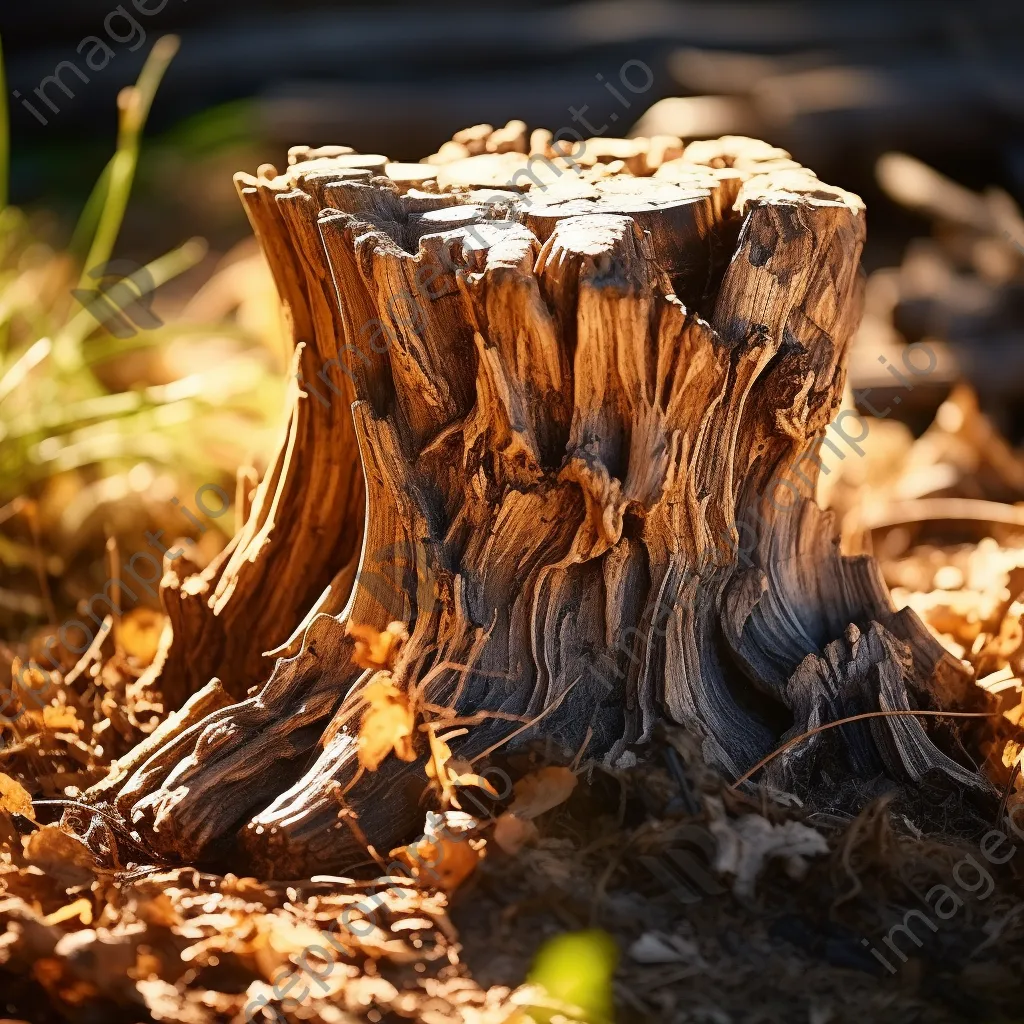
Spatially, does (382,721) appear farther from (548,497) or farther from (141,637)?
(141,637)

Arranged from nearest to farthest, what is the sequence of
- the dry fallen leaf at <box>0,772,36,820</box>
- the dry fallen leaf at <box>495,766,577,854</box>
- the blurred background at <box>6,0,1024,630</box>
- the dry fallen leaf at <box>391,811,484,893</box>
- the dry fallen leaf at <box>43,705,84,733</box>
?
the dry fallen leaf at <box>391,811,484,893</box>
the dry fallen leaf at <box>495,766,577,854</box>
the dry fallen leaf at <box>0,772,36,820</box>
the dry fallen leaf at <box>43,705,84,733</box>
the blurred background at <box>6,0,1024,630</box>

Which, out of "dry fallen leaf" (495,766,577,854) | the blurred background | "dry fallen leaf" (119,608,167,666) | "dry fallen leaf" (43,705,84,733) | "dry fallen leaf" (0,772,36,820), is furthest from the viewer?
the blurred background

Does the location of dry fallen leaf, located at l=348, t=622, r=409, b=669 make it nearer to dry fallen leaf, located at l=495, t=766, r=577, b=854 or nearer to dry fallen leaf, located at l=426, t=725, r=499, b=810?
dry fallen leaf, located at l=426, t=725, r=499, b=810

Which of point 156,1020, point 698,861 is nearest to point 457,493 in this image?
point 698,861

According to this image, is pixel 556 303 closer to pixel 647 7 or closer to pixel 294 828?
pixel 294 828

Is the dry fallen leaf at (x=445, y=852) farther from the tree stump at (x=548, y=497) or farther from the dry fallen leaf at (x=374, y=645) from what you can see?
the dry fallen leaf at (x=374, y=645)

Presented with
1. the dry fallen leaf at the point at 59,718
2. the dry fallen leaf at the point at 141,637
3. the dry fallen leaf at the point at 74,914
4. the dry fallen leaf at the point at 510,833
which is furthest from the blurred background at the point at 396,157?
the dry fallen leaf at the point at 510,833

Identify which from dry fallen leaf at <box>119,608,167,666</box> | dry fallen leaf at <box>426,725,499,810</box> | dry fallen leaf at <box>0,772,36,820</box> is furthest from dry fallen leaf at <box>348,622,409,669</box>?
dry fallen leaf at <box>119,608,167,666</box>
